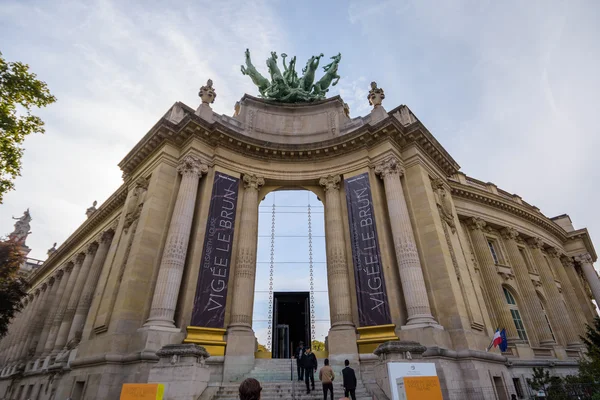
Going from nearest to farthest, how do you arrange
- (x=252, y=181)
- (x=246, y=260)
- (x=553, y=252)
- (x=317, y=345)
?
(x=317, y=345)
(x=246, y=260)
(x=252, y=181)
(x=553, y=252)

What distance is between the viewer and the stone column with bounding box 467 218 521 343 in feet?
71.5

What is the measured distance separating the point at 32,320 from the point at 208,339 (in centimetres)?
3418

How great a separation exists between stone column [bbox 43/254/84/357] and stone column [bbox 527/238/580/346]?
40.7 meters

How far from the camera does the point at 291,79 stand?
25.6 metres

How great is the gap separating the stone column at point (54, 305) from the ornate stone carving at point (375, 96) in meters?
33.3

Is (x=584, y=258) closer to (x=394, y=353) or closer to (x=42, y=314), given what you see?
(x=394, y=353)

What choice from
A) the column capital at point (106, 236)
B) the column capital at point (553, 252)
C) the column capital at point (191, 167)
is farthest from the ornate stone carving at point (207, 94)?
the column capital at point (553, 252)

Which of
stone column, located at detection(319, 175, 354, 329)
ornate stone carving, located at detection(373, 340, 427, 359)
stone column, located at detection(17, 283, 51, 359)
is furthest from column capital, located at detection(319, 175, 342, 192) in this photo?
stone column, located at detection(17, 283, 51, 359)

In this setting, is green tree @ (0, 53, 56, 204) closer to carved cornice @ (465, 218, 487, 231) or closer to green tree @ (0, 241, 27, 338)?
green tree @ (0, 241, 27, 338)

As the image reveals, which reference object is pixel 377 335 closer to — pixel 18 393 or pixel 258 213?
pixel 258 213

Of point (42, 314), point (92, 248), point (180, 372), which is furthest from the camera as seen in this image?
point (42, 314)

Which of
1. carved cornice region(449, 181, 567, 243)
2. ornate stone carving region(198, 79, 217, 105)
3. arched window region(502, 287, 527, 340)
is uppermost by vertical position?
ornate stone carving region(198, 79, 217, 105)

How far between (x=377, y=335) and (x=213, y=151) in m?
13.0

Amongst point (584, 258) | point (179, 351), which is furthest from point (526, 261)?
point (179, 351)
